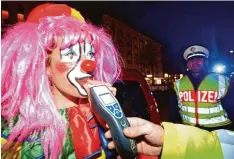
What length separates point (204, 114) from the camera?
3.84m

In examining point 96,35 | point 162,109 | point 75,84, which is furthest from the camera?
point 162,109

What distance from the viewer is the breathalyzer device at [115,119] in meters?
1.15

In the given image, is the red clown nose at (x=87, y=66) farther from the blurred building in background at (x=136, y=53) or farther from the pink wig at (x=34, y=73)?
the blurred building in background at (x=136, y=53)

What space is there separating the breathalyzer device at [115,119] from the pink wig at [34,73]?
1.35 ft

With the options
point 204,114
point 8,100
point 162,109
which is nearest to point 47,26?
point 8,100

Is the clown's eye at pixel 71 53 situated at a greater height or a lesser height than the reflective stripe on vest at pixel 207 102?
greater

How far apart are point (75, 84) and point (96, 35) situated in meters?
0.36

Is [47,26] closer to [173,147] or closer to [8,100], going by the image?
[8,100]

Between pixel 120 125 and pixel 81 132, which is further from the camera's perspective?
pixel 81 132

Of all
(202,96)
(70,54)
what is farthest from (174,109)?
(70,54)

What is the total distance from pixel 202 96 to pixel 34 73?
2.74m

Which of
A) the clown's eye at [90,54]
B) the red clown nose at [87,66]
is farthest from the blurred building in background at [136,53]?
the red clown nose at [87,66]

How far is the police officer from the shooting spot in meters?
3.84

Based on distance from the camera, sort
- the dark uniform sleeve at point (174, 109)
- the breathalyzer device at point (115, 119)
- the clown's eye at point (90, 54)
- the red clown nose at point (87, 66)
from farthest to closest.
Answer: the dark uniform sleeve at point (174, 109)
the clown's eye at point (90, 54)
the red clown nose at point (87, 66)
the breathalyzer device at point (115, 119)
